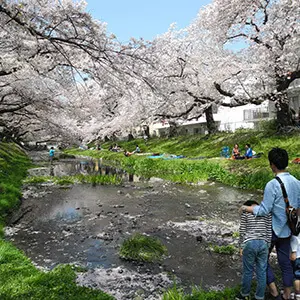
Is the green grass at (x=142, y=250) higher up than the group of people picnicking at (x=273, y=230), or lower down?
lower down

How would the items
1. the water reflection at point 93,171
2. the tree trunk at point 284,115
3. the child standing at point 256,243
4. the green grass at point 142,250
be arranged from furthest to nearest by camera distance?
the tree trunk at point 284,115
the water reflection at point 93,171
the green grass at point 142,250
the child standing at point 256,243

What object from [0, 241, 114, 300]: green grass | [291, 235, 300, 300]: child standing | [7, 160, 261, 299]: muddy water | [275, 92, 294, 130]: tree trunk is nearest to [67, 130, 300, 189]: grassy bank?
[275, 92, 294, 130]: tree trunk

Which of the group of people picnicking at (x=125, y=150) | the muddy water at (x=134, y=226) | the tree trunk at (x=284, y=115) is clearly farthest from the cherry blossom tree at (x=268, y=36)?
the group of people picnicking at (x=125, y=150)

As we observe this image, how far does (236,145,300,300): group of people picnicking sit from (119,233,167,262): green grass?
2702mm

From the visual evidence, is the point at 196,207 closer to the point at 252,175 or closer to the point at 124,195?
the point at 124,195

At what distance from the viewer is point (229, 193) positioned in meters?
13.4

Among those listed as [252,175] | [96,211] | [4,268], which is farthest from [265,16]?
[4,268]

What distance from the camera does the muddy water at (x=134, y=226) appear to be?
5902 mm

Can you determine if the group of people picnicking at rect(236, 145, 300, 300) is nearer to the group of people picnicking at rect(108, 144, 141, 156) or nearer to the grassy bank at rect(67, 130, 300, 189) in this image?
the grassy bank at rect(67, 130, 300, 189)

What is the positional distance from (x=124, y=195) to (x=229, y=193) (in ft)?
16.1

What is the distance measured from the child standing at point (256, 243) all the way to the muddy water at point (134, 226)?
Answer: 1337mm

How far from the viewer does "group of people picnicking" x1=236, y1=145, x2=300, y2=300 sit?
139 inches

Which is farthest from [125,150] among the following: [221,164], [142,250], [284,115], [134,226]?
[142,250]

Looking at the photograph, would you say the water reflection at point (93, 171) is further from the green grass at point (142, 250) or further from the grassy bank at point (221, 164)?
the green grass at point (142, 250)
